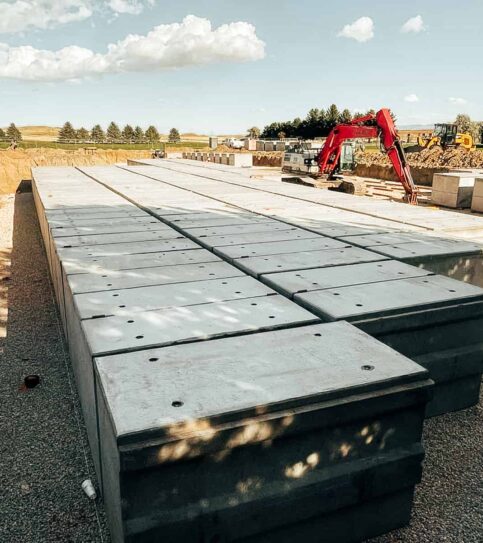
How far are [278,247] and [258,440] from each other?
4512 millimetres

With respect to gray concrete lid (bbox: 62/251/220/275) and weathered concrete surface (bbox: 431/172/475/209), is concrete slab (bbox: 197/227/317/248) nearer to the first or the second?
gray concrete lid (bbox: 62/251/220/275)

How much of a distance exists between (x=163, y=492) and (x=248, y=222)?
682 centimetres

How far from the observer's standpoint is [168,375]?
132 inches

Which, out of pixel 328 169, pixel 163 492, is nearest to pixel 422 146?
pixel 328 169

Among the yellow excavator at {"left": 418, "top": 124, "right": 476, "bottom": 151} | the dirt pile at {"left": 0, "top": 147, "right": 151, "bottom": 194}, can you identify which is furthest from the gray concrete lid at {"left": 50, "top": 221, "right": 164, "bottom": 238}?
the yellow excavator at {"left": 418, "top": 124, "right": 476, "bottom": 151}

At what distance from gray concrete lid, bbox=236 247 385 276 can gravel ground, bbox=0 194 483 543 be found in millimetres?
2166

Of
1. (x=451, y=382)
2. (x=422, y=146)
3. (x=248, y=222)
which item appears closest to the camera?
(x=451, y=382)

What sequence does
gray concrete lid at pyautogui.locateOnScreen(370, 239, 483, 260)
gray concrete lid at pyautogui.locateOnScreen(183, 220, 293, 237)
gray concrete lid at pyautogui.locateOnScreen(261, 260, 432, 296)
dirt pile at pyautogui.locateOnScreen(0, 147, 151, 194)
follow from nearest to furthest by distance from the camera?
gray concrete lid at pyautogui.locateOnScreen(261, 260, 432, 296) → gray concrete lid at pyautogui.locateOnScreen(370, 239, 483, 260) → gray concrete lid at pyautogui.locateOnScreen(183, 220, 293, 237) → dirt pile at pyautogui.locateOnScreen(0, 147, 151, 194)

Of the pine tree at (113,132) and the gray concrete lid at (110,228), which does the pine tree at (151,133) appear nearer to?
the pine tree at (113,132)

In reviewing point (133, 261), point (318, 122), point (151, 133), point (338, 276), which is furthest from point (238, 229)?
point (151, 133)

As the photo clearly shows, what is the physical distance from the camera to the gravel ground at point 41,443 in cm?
391

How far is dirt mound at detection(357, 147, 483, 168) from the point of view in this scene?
116 ft

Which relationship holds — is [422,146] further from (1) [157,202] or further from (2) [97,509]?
Answer: (2) [97,509]

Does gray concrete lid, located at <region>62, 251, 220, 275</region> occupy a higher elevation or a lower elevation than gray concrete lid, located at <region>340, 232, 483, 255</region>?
lower
